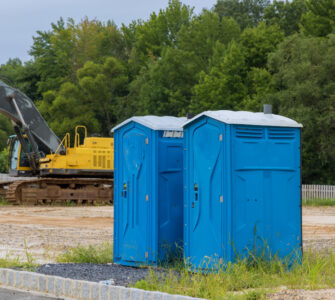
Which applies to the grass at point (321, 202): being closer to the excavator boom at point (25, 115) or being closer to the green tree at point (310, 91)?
the green tree at point (310, 91)

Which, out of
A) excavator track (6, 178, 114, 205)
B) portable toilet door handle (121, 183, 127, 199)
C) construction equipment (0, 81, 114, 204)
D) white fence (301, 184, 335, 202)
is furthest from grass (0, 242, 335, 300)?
white fence (301, 184, 335, 202)

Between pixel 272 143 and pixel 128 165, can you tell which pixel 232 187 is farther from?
pixel 128 165

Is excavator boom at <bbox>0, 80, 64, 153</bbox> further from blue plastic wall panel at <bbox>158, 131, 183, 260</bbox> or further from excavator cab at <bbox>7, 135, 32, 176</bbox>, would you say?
blue plastic wall panel at <bbox>158, 131, 183, 260</bbox>

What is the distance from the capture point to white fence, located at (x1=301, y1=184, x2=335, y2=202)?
34.1 m

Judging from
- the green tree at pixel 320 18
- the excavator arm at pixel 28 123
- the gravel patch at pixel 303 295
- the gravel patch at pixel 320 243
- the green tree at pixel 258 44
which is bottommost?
the gravel patch at pixel 320 243

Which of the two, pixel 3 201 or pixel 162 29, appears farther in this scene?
pixel 162 29

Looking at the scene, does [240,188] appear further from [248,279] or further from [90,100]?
[90,100]

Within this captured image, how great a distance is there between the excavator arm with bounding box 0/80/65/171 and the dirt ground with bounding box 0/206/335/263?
2.60 metres

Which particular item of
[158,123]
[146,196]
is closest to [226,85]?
[158,123]

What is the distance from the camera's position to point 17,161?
1152 inches

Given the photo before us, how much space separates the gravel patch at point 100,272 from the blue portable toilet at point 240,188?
0.78 meters

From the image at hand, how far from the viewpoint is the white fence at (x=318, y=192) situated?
112ft

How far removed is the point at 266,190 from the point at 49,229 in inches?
402

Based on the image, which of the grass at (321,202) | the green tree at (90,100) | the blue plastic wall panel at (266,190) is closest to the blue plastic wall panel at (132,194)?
the blue plastic wall panel at (266,190)
